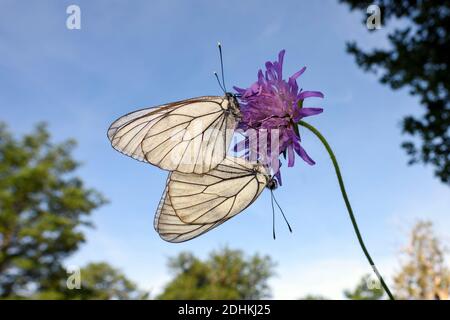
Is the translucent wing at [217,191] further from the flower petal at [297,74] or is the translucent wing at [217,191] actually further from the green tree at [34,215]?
the green tree at [34,215]

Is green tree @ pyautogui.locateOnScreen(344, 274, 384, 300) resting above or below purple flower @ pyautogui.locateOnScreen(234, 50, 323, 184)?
below

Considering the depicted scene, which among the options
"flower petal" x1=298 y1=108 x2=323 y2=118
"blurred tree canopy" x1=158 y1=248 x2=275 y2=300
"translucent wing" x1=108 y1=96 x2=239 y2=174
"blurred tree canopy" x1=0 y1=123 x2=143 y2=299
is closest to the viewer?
"flower petal" x1=298 y1=108 x2=323 y2=118

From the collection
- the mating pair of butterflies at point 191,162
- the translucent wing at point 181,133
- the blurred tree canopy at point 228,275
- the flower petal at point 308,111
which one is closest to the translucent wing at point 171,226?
the mating pair of butterflies at point 191,162

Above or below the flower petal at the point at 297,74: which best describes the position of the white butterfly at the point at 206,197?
below

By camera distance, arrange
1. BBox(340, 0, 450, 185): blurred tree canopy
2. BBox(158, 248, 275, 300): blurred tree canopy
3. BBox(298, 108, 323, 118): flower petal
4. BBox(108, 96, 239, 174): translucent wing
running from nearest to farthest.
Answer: BBox(298, 108, 323, 118): flower petal → BBox(108, 96, 239, 174): translucent wing → BBox(340, 0, 450, 185): blurred tree canopy → BBox(158, 248, 275, 300): blurred tree canopy

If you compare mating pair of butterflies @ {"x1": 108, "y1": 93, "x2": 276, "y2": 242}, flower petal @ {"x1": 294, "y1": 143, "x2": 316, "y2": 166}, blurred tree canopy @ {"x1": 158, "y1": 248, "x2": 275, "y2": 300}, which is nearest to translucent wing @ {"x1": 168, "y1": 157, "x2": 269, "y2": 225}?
mating pair of butterflies @ {"x1": 108, "y1": 93, "x2": 276, "y2": 242}

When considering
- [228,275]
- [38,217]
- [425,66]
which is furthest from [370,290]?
[228,275]

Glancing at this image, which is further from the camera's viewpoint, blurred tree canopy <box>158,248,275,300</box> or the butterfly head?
blurred tree canopy <box>158,248,275,300</box>

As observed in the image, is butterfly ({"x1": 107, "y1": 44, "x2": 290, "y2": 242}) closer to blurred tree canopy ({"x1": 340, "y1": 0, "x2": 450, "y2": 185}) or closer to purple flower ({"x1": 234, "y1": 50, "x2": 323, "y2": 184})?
purple flower ({"x1": 234, "y1": 50, "x2": 323, "y2": 184})

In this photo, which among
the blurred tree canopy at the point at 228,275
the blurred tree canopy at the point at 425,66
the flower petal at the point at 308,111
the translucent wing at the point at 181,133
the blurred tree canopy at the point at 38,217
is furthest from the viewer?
the blurred tree canopy at the point at 228,275
